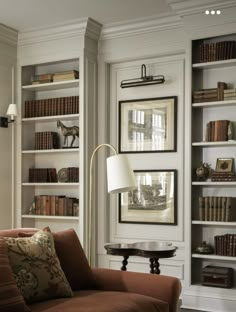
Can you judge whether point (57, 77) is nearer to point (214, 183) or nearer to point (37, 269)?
point (214, 183)

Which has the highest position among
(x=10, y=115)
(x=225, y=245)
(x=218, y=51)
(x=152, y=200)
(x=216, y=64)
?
(x=218, y=51)

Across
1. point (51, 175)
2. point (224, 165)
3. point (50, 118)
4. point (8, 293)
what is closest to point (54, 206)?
point (51, 175)

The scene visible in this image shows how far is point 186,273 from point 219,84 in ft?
6.00

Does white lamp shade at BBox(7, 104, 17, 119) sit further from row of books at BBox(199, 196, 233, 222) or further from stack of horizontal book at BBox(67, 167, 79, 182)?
row of books at BBox(199, 196, 233, 222)

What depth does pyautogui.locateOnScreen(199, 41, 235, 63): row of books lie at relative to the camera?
447cm

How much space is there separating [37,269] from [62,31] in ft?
10.3

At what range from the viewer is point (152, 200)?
4.96 m

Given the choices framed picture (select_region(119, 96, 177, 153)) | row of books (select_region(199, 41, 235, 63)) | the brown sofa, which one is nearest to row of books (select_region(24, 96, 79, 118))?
framed picture (select_region(119, 96, 177, 153))

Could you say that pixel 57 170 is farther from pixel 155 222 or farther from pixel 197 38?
pixel 197 38

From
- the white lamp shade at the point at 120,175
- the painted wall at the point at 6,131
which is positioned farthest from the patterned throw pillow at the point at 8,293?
the painted wall at the point at 6,131

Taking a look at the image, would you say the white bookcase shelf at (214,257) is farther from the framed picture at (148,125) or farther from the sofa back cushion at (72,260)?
the sofa back cushion at (72,260)

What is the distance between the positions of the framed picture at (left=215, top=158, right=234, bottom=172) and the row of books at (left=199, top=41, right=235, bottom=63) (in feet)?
3.14

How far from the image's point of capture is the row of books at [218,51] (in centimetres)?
447

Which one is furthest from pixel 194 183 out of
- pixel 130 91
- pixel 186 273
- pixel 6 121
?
pixel 6 121
